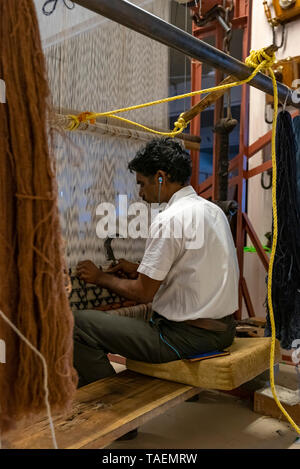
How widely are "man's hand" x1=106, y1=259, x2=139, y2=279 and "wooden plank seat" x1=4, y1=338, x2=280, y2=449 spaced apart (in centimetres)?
50

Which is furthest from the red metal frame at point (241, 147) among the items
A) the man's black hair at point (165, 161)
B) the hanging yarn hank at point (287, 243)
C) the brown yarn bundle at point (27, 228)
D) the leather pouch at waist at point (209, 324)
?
the brown yarn bundle at point (27, 228)

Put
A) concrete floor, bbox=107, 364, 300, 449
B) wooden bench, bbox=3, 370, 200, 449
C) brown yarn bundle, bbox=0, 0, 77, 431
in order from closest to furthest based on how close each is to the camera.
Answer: brown yarn bundle, bbox=0, 0, 77, 431
wooden bench, bbox=3, 370, 200, 449
concrete floor, bbox=107, 364, 300, 449

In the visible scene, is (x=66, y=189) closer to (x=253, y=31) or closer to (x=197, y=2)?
(x=197, y=2)

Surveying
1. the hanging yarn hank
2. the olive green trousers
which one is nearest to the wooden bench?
the olive green trousers

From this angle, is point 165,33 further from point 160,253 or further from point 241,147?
point 241,147

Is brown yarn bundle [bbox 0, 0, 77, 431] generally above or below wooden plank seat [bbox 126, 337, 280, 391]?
above

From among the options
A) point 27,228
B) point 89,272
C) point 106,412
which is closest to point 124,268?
point 89,272

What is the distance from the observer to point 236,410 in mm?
2596

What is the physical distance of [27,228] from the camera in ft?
3.40

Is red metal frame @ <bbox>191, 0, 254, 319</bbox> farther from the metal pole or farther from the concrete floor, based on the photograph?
the metal pole

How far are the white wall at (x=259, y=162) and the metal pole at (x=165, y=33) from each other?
7.02 feet

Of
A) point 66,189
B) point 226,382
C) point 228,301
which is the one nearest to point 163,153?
point 66,189

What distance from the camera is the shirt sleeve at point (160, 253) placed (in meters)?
1.98

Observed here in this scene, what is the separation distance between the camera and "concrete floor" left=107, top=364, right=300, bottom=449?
2.15 m
